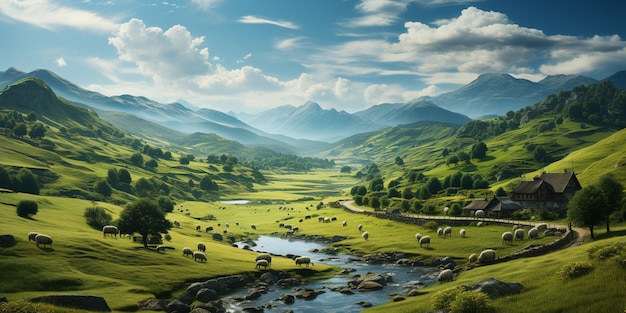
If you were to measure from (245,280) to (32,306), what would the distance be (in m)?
41.2

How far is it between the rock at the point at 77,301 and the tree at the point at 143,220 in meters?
38.3

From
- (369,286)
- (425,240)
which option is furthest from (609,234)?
(369,286)

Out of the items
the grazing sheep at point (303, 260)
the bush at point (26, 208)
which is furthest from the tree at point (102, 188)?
the grazing sheep at point (303, 260)

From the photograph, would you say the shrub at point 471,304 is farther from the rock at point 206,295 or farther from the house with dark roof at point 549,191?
the house with dark roof at point 549,191

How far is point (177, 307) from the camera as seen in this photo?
53875 millimetres

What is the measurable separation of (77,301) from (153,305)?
11.1 meters

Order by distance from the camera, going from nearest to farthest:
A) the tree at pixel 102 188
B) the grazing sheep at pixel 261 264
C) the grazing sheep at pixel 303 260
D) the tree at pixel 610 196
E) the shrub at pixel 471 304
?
the shrub at pixel 471 304 → the tree at pixel 610 196 → the grazing sheep at pixel 261 264 → the grazing sheep at pixel 303 260 → the tree at pixel 102 188

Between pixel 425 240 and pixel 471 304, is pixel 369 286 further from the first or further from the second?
pixel 425 240

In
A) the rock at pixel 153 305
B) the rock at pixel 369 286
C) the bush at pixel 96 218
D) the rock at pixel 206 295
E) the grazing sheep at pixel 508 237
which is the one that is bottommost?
the rock at pixel 206 295

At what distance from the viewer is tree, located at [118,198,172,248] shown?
275 ft

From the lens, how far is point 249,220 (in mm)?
176125

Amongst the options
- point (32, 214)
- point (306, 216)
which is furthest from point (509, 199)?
point (32, 214)

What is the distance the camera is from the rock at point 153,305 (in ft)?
169

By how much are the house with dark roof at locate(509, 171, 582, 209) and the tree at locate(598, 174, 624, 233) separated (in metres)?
40.6
